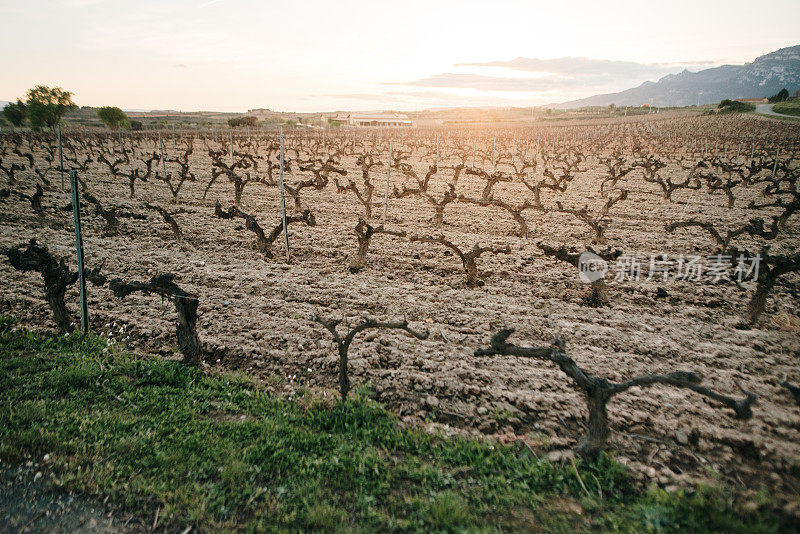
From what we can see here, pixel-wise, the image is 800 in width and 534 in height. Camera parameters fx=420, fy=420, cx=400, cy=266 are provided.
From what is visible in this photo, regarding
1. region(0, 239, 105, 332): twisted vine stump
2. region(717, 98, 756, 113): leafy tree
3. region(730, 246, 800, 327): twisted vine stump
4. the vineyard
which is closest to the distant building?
region(717, 98, 756, 113): leafy tree

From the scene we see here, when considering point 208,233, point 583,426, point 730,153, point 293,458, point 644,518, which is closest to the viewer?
point 644,518

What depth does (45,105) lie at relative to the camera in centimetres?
6450

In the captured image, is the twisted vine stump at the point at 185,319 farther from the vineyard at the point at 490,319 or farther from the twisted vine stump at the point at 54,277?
the twisted vine stump at the point at 54,277

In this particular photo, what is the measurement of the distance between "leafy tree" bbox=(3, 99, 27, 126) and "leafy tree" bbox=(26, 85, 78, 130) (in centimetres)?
214

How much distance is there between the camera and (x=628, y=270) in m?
8.55

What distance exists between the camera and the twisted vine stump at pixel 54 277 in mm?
5801

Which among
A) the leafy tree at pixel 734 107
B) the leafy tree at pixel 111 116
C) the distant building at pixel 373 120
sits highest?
the distant building at pixel 373 120

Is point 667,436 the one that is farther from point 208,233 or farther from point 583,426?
point 208,233

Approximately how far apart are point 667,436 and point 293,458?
11.5 ft

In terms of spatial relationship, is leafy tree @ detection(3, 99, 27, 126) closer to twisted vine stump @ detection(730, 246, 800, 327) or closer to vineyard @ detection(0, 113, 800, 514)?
vineyard @ detection(0, 113, 800, 514)

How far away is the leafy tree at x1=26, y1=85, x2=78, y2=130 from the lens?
6403 centimetres

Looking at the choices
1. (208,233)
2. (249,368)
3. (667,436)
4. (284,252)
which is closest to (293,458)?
(249,368)

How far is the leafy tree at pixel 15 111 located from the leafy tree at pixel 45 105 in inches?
84.4

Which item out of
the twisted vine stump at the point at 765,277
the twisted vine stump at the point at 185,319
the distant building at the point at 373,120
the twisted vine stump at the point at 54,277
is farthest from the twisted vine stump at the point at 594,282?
the distant building at the point at 373,120
